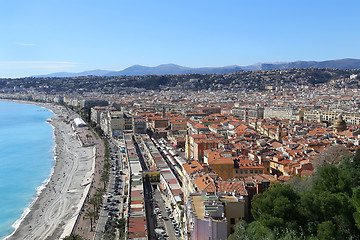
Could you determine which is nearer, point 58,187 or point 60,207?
point 60,207

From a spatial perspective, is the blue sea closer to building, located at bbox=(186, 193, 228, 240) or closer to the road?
the road

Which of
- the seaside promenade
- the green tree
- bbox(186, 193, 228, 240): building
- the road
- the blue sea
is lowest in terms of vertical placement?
the blue sea

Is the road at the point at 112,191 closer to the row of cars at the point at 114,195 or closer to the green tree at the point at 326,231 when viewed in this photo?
the row of cars at the point at 114,195

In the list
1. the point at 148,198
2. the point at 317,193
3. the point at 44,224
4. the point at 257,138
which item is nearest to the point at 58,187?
the point at 44,224

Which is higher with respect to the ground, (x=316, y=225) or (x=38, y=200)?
(x=316, y=225)

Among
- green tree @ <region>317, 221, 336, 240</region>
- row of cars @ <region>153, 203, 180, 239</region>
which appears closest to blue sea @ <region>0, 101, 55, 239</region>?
row of cars @ <region>153, 203, 180, 239</region>

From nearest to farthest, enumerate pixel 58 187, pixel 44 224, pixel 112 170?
pixel 44 224
pixel 58 187
pixel 112 170

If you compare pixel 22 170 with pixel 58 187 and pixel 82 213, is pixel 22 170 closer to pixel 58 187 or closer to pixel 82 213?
pixel 58 187
